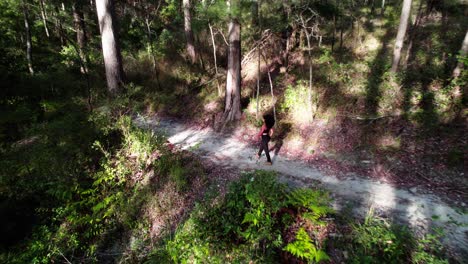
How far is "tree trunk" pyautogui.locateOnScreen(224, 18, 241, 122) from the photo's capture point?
1004 centimetres

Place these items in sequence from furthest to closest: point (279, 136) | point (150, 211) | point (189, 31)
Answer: point (189, 31), point (279, 136), point (150, 211)

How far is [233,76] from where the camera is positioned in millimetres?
10688

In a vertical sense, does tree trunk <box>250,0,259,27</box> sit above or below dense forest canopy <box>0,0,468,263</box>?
above

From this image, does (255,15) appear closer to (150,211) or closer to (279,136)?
(279,136)

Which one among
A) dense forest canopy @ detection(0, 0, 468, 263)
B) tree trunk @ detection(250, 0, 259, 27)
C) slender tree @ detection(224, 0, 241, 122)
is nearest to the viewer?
dense forest canopy @ detection(0, 0, 468, 263)

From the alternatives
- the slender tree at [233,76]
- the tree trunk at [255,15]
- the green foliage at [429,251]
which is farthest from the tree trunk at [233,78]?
the green foliage at [429,251]

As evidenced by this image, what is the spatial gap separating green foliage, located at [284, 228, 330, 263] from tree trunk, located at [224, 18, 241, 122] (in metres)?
7.16

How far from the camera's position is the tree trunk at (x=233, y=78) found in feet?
32.9

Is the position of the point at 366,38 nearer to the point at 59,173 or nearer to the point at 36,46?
the point at 59,173

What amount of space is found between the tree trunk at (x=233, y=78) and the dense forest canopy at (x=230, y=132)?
0.05 m

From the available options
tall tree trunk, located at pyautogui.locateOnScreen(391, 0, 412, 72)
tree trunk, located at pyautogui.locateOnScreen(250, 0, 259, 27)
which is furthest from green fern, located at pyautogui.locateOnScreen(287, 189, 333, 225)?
tree trunk, located at pyautogui.locateOnScreen(250, 0, 259, 27)

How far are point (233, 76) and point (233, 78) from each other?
89mm

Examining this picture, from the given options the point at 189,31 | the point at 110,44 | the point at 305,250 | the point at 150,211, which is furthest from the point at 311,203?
the point at 189,31

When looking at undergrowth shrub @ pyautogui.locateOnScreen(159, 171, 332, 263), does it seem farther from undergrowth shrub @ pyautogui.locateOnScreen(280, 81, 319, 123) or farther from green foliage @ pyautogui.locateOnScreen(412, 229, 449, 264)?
undergrowth shrub @ pyautogui.locateOnScreen(280, 81, 319, 123)
